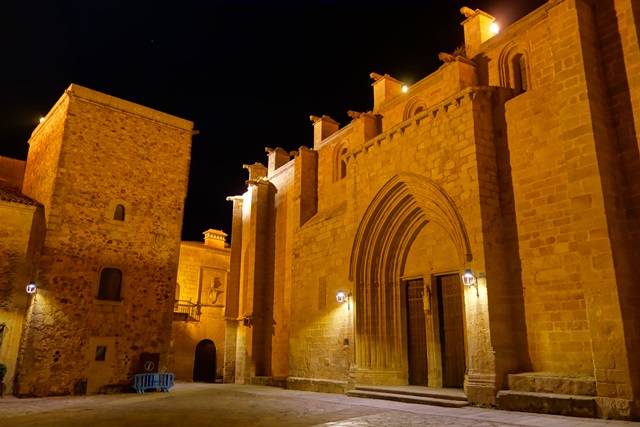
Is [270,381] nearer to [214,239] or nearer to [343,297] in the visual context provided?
[343,297]

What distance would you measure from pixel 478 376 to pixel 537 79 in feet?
21.6

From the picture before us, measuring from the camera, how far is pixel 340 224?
48.6 ft

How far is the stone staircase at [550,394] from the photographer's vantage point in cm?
761

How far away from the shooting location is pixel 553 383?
8.23 m

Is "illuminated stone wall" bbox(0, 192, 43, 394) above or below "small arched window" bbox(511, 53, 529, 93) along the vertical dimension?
below

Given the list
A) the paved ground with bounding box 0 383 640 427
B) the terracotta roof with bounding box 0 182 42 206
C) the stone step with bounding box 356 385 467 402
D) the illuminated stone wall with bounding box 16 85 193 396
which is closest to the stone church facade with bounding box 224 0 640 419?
the stone step with bounding box 356 385 467 402

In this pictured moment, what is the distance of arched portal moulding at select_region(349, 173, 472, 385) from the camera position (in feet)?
→ 40.3

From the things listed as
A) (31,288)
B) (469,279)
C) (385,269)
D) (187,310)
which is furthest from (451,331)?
(187,310)

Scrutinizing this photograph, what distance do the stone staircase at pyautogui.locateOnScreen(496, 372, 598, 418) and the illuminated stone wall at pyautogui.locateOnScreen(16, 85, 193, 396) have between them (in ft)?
36.7

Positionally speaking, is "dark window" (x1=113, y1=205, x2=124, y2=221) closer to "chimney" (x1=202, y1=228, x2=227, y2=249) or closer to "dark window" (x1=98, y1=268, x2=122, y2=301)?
"dark window" (x1=98, y1=268, x2=122, y2=301)

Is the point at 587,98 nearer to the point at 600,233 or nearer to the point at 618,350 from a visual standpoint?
the point at 600,233

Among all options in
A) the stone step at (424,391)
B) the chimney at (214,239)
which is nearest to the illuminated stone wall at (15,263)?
the stone step at (424,391)

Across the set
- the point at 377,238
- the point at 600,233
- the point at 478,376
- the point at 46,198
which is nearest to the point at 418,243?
→ the point at 377,238

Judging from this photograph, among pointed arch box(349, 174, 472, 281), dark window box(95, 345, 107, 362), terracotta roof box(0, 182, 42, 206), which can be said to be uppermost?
terracotta roof box(0, 182, 42, 206)
